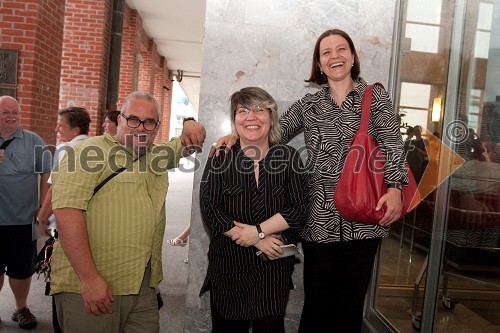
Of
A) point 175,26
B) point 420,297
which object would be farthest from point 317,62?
point 175,26

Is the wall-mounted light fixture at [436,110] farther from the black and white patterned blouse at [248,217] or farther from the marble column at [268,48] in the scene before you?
the black and white patterned blouse at [248,217]

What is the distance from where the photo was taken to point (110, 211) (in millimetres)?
2176

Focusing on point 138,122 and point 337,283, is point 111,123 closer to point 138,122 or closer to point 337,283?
point 138,122

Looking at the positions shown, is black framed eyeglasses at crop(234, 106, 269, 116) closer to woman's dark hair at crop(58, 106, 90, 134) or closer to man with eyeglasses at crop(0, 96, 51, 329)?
woman's dark hair at crop(58, 106, 90, 134)

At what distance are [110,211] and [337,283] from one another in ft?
3.98

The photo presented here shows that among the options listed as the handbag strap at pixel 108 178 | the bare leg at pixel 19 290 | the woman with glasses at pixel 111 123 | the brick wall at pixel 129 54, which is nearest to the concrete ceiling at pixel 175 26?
the brick wall at pixel 129 54

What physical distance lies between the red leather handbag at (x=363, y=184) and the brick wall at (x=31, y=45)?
492 centimetres

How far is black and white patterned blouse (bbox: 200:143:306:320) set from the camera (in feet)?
7.69

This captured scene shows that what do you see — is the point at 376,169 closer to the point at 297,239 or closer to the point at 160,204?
the point at 297,239

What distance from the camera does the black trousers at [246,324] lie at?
2355mm

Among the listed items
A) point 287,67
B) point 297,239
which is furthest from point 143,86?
point 297,239

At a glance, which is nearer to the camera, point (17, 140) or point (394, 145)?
point (394, 145)

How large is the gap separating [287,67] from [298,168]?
1.14 meters

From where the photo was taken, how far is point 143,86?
53.5 ft
